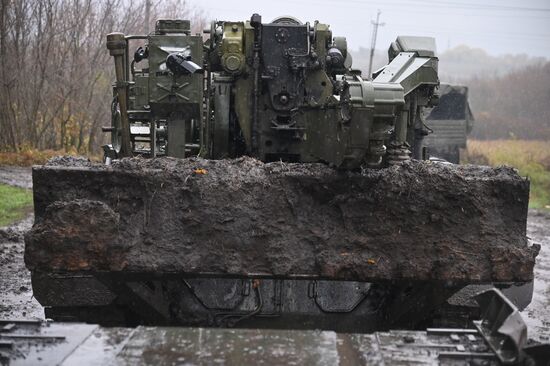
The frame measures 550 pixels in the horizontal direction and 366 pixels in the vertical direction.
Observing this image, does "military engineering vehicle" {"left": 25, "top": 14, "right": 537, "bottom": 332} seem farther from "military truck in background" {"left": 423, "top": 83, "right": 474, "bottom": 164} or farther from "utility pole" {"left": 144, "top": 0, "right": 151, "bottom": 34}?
"utility pole" {"left": 144, "top": 0, "right": 151, "bottom": 34}

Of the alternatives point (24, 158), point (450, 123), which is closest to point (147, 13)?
point (24, 158)

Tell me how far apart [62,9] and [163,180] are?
20.6 meters

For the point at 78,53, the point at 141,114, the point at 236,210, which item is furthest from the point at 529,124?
the point at 236,210

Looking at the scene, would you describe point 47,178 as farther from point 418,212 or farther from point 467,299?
point 467,299

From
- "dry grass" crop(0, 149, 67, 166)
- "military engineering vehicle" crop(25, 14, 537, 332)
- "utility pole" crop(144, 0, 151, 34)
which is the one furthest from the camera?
"utility pole" crop(144, 0, 151, 34)

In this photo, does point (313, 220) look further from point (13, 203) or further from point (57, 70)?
point (57, 70)

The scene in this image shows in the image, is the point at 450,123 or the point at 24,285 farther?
the point at 450,123

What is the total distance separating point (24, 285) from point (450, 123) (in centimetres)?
1701

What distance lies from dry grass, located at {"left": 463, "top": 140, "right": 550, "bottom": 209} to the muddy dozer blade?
14893 mm

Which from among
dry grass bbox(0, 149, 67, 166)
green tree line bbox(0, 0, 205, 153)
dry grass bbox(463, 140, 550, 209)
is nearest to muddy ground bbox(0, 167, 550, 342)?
A: dry grass bbox(463, 140, 550, 209)

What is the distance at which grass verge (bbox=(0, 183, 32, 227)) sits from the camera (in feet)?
43.6

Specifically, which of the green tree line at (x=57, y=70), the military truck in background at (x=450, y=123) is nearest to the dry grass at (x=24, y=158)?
the green tree line at (x=57, y=70)

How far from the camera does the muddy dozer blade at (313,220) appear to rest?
443 cm

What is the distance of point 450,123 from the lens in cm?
2403
